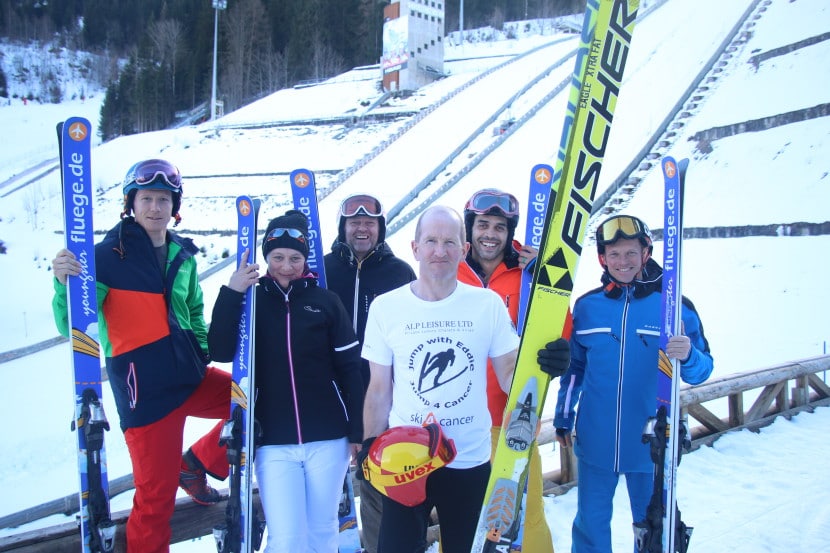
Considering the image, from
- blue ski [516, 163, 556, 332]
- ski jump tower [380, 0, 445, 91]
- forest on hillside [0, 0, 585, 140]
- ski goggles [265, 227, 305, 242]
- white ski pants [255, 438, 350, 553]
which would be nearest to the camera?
white ski pants [255, 438, 350, 553]

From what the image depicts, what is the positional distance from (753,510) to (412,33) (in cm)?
3907

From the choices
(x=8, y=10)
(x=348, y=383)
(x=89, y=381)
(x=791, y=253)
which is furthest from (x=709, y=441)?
(x=8, y=10)

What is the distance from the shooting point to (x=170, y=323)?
2.57 metres

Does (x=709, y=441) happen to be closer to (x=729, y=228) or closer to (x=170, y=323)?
(x=170, y=323)

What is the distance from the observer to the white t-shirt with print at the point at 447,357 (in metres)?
2.04

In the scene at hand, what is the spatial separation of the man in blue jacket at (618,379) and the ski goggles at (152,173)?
219 cm

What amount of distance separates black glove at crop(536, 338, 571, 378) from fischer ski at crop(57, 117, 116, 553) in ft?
6.69

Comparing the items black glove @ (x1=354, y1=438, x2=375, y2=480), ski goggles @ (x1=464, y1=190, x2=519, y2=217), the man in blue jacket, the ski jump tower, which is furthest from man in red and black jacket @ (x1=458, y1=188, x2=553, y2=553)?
the ski jump tower

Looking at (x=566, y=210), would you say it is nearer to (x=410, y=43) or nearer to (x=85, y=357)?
(x=85, y=357)

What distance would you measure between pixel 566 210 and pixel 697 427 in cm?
394

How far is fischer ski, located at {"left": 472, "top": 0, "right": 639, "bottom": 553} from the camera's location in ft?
6.77

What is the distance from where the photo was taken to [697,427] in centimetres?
502

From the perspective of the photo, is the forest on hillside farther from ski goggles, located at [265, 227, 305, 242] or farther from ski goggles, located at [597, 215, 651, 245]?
ski goggles, located at [597, 215, 651, 245]

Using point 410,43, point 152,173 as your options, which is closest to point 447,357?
point 152,173
